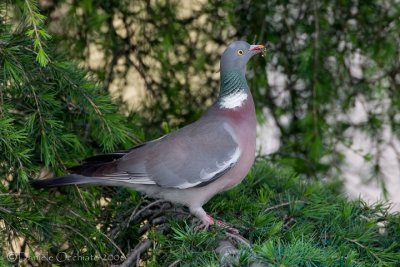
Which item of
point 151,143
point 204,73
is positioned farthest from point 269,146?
point 151,143

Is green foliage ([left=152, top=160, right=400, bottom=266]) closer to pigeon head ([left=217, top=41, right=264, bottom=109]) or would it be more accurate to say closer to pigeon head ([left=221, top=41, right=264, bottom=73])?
pigeon head ([left=217, top=41, right=264, bottom=109])

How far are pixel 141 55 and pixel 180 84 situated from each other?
0.22 metres

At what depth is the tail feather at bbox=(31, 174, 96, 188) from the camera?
88.9 inches

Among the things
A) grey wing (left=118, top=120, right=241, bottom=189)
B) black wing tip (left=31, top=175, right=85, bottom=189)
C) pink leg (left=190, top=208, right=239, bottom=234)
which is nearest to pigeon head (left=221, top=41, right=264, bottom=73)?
grey wing (left=118, top=120, right=241, bottom=189)

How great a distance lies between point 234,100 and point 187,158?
26 centimetres

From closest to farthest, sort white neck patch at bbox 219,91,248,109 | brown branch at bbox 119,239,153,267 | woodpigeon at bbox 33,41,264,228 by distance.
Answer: brown branch at bbox 119,239,153,267, woodpigeon at bbox 33,41,264,228, white neck patch at bbox 219,91,248,109

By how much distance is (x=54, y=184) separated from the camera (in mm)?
2264

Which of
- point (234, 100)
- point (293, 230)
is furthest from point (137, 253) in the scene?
point (234, 100)

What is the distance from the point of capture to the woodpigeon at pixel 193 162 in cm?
242

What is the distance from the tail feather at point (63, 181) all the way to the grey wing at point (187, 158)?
135 millimetres

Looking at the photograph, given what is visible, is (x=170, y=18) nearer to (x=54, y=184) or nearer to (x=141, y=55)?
(x=141, y=55)

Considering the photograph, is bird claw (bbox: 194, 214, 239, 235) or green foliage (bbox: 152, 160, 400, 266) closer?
green foliage (bbox: 152, 160, 400, 266)

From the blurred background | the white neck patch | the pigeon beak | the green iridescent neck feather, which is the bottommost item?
the blurred background

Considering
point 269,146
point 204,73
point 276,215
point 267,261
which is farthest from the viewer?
point 269,146
